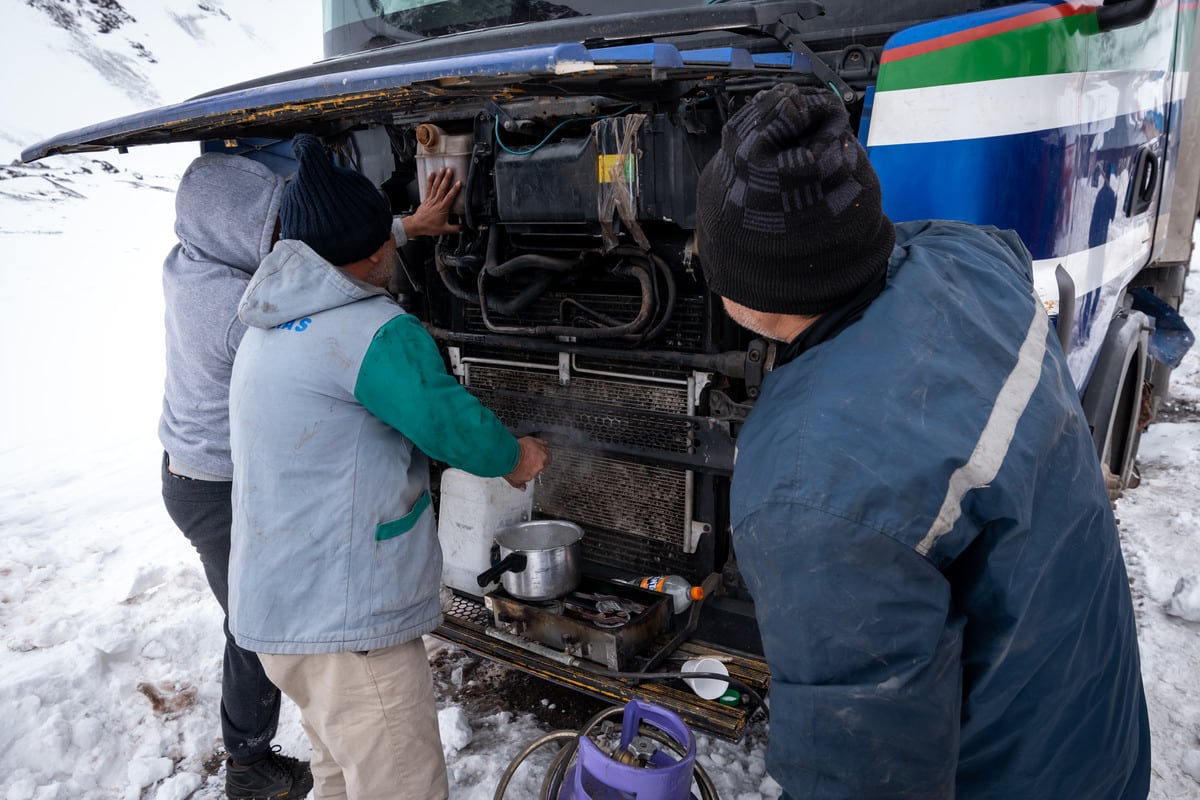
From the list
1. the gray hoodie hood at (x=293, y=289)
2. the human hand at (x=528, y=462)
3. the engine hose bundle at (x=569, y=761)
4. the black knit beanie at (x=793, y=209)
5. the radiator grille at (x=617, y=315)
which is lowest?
the engine hose bundle at (x=569, y=761)

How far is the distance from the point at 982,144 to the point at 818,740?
156 centimetres

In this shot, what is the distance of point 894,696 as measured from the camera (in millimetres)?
1151

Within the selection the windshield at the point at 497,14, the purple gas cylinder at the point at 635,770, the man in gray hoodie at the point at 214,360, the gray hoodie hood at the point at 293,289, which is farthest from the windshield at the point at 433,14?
the purple gas cylinder at the point at 635,770

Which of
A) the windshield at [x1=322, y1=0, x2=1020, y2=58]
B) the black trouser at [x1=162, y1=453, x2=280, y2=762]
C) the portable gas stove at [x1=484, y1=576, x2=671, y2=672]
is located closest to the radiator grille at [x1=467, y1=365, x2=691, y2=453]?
the portable gas stove at [x1=484, y1=576, x2=671, y2=672]

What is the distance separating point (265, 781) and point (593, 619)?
1.31 meters

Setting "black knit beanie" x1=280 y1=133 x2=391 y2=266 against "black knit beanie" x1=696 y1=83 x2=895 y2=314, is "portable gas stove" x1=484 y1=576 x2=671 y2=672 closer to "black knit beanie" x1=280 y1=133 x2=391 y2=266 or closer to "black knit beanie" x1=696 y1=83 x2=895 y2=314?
"black knit beanie" x1=280 y1=133 x2=391 y2=266

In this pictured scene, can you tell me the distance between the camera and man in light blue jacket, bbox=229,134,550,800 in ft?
6.79

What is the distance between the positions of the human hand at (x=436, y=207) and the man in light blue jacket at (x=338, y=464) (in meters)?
0.47

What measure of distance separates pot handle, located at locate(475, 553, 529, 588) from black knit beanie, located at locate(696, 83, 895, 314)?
171 cm

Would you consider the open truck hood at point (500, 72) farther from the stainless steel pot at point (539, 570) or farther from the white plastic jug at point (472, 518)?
the stainless steel pot at point (539, 570)

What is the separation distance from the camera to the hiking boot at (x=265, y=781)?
283 centimetres

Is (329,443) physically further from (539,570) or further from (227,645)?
(227,645)

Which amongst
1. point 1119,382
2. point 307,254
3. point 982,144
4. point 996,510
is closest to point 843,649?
point 996,510

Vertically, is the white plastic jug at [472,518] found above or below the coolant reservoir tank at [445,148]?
below
